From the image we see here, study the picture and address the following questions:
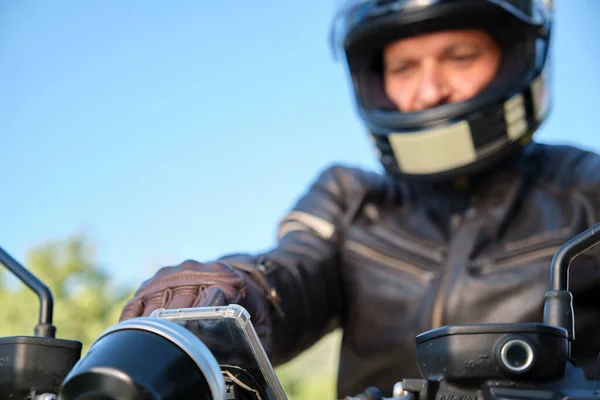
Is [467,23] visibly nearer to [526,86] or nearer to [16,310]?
[526,86]

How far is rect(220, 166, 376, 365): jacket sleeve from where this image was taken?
3.92 ft

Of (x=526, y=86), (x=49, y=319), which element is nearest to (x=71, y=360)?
(x=49, y=319)

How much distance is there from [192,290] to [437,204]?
2.47 feet

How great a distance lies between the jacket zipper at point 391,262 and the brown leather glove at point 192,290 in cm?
50

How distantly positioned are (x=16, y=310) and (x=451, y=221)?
6122mm

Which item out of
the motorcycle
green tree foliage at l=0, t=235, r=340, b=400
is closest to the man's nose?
the motorcycle

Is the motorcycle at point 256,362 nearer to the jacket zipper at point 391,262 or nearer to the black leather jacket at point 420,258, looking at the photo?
the black leather jacket at point 420,258

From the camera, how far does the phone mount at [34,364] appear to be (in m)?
0.72

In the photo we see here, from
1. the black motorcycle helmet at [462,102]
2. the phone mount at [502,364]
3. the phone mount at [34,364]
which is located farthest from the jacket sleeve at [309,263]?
the phone mount at [502,364]

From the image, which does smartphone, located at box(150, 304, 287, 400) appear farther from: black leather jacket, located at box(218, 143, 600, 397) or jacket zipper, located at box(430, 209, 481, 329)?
jacket zipper, located at box(430, 209, 481, 329)

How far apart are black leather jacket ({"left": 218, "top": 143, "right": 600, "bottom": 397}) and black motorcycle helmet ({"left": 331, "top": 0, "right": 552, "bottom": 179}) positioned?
0.07 metres

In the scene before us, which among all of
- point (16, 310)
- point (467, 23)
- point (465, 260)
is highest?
point (467, 23)

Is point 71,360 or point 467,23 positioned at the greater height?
point 467,23

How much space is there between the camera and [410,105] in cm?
149
